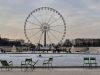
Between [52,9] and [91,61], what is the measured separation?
51456 mm

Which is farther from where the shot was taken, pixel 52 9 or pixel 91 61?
pixel 52 9

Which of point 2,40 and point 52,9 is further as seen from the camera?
point 2,40

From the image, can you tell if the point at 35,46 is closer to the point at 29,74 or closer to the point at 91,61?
the point at 91,61

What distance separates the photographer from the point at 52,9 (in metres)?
79.7

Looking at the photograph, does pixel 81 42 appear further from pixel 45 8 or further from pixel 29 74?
pixel 29 74

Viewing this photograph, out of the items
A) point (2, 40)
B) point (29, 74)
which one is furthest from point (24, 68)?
point (2, 40)

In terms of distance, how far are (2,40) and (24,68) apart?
125 meters

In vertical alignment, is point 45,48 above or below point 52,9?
below

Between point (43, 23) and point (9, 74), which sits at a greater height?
point (43, 23)

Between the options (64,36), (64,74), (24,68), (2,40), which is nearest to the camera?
(64,74)

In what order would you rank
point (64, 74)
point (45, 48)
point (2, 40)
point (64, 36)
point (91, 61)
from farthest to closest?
point (2, 40), point (45, 48), point (64, 36), point (91, 61), point (64, 74)

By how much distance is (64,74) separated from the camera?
21.6 m

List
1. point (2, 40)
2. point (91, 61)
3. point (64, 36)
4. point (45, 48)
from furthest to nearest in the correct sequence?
point (2, 40) < point (45, 48) < point (64, 36) < point (91, 61)

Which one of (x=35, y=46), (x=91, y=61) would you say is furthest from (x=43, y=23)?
(x=91, y=61)
